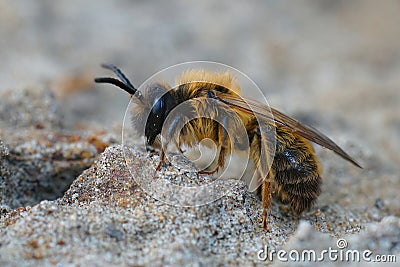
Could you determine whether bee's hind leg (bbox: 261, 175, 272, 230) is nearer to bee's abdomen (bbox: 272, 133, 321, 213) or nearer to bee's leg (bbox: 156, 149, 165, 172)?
bee's abdomen (bbox: 272, 133, 321, 213)

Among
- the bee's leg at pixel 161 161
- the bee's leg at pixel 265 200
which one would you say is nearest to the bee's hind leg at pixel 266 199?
the bee's leg at pixel 265 200

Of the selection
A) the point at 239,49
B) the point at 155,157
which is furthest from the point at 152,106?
the point at 239,49

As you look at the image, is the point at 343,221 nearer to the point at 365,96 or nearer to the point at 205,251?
the point at 205,251

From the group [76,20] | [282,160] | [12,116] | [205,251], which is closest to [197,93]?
[282,160]

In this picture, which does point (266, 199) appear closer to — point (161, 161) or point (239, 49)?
point (161, 161)

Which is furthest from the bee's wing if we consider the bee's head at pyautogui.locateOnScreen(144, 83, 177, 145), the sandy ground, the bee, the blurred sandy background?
the blurred sandy background
